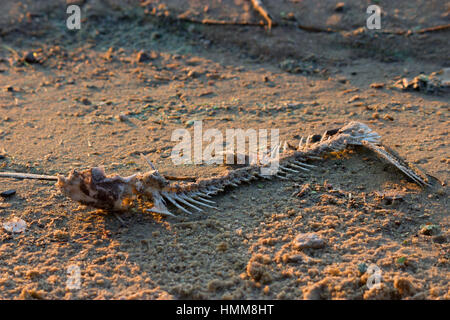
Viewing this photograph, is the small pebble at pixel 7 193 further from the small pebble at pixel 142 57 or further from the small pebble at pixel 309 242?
the small pebble at pixel 142 57

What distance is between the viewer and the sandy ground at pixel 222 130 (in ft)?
8.68

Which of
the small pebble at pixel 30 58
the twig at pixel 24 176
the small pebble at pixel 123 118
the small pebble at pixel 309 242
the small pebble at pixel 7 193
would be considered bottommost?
the small pebble at pixel 309 242

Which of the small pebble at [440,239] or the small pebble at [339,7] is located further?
the small pebble at [339,7]

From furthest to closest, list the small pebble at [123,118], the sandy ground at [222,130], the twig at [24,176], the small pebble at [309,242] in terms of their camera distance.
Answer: the small pebble at [123,118], the twig at [24,176], the small pebble at [309,242], the sandy ground at [222,130]

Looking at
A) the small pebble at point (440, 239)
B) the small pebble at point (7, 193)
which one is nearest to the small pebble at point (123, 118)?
the small pebble at point (7, 193)

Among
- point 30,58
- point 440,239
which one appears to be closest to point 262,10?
point 30,58

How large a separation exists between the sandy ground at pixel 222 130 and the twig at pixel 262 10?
5.6 inches

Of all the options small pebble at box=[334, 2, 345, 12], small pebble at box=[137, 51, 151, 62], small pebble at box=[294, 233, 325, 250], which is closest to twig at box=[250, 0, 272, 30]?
small pebble at box=[334, 2, 345, 12]

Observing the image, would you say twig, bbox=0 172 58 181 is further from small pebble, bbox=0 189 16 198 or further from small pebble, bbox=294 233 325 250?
small pebble, bbox=294 233 325 250

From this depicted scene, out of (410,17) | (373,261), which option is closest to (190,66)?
(410,17)

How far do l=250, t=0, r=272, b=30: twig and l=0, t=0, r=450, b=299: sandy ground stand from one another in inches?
5.6

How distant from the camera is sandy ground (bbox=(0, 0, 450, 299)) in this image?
2.65 m

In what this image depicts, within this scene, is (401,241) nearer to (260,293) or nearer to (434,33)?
(260,293)

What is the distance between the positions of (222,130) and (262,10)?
9.43 feet
